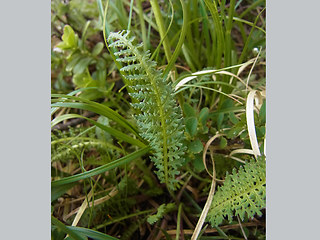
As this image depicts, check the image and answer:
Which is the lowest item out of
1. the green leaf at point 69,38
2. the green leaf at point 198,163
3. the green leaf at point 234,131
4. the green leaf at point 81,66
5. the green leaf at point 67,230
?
the green leaf at point 67,230

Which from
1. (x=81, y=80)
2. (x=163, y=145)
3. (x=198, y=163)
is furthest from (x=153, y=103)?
(x=81, y=80)

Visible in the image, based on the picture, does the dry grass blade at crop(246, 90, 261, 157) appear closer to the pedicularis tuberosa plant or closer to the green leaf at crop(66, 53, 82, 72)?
the pedicularis tuberosa plant

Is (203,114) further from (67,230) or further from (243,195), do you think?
(67,230)

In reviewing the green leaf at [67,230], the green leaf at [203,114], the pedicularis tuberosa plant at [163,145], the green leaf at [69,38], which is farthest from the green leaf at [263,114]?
the green leaf at [69,38]

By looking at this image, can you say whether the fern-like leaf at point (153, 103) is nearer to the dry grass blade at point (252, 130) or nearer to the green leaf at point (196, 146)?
the green leaf at point (196, 146)

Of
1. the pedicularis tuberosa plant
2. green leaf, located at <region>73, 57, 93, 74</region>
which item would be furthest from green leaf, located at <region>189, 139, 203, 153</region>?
green leaf, located at <region>73, 57, 93, 74</region>

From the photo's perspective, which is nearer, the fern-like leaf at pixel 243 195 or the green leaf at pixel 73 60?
the fern-like leaf at pixel 243 195
